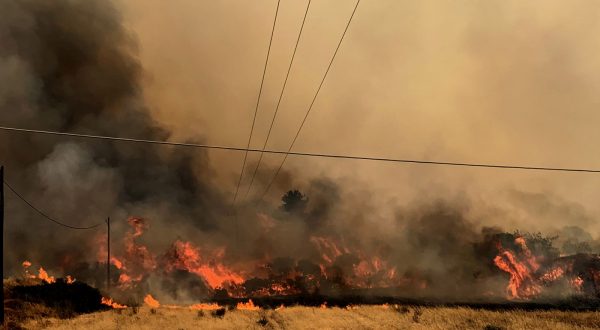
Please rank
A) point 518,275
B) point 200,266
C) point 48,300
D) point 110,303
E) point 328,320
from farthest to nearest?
point 200,266
point 518,275
point 110,303
point 48,300
point 328,320

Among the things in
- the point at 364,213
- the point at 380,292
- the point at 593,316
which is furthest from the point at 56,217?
the point at 593,316

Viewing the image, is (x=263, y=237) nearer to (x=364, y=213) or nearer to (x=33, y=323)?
(x=364, y=213)

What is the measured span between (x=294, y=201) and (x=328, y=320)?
6729 cm

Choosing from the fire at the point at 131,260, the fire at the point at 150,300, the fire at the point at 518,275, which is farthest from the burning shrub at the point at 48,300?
the fire at the point at 518,275

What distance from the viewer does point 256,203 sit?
74438 millimetres

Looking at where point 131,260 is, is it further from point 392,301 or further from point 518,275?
point 518,275

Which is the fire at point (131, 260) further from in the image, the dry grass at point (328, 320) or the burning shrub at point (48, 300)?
the dry grass at point (328, 320)

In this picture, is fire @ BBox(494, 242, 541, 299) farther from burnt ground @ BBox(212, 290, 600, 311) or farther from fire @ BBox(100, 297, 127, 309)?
fire @ BBox(100, 297, 127, 309)

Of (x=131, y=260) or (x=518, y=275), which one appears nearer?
(x=518, y=275)

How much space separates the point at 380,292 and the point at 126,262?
83.3 ft

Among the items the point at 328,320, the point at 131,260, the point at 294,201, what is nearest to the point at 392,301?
the point at 328,320

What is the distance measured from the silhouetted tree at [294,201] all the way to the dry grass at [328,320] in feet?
197

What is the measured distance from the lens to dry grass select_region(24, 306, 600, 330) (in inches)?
768

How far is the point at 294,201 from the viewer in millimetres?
88688
